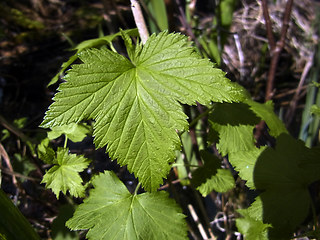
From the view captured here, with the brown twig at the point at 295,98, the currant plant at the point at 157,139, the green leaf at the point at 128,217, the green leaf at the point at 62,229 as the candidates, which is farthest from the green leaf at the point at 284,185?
the brown twig at the point at 295,98

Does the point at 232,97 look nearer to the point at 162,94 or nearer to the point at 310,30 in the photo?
the point at 162,94

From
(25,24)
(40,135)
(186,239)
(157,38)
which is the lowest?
(186,239)

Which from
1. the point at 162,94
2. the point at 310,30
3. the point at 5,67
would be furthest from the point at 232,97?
the point at 310,30

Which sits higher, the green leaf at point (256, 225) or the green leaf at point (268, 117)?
the green leaf at point (268, 117)

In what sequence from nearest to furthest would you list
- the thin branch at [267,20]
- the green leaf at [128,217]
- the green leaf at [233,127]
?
the green leaf at [128,217] < the green leaf at [233,127] < the thin branch at [267,20]

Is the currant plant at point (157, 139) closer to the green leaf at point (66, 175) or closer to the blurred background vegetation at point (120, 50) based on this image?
the green leaf at point (66, 175)

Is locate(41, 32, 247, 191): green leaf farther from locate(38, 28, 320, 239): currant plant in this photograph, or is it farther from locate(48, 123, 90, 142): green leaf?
locate(48, 123, 90, 142): green leaf

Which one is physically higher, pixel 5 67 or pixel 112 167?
pixel 5 67

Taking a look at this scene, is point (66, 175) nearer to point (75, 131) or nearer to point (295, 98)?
point (75, 131)
